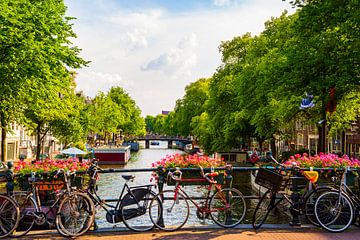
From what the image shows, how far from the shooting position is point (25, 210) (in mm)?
8055

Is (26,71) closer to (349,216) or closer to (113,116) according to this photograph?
(349,216)

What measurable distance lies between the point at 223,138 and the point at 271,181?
41.6 meters

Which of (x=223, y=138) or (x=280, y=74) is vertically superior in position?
(x=280, y=74)

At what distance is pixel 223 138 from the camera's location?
49.8 meters

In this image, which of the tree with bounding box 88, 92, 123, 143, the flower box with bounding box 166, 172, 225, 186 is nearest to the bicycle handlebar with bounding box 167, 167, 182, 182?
the flower box with bounding box 166, 172, 225, 186

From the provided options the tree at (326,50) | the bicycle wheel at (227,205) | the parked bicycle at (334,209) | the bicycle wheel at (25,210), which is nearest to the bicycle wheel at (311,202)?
the parked bicycle at (334,209)

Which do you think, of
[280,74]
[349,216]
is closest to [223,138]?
[280,74]

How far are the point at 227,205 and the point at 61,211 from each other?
314 cm

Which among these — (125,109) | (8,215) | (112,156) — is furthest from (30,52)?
(125,109)

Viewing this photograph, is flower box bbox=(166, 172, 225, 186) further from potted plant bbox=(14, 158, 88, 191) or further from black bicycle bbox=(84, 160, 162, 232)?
potted plant bbox=(14, 158, 88, 191)

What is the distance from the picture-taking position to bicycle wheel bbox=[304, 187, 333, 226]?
8429 millimetres

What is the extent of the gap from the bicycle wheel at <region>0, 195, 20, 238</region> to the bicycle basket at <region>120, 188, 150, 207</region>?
1885 mm

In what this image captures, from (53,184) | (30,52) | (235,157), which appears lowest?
(235,157)

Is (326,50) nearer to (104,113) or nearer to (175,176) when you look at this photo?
(175,176)
